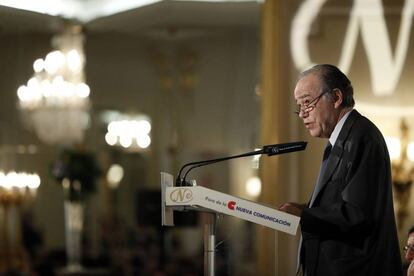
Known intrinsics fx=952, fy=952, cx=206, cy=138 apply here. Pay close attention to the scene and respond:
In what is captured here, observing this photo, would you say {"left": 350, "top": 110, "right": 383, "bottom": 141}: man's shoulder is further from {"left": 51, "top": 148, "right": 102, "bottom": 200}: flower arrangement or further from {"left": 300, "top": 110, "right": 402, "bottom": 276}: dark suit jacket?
{"left": 51, "top": 148, "right": 102, "bottom": 200}: flower arrangement

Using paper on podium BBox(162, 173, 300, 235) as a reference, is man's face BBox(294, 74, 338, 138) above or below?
above

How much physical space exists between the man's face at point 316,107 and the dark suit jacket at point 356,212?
7 centimetres

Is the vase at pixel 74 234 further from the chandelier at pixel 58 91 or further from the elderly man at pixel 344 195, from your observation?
the elderly man at pixel 344 195

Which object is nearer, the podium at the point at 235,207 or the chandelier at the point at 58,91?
the podium at the point at 235,207

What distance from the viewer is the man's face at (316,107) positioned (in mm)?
2766

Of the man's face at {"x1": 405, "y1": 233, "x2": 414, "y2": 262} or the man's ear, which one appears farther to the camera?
the man's face at {"x1": 405, "y1": 233, "x2": 414, "y2": 262}

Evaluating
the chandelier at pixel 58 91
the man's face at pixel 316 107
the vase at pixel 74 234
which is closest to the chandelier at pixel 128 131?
the chandelier at pixel 58 91

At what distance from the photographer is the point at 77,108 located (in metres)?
12.9

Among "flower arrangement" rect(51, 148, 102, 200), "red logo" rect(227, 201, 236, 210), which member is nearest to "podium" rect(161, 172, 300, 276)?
"red logo" rect(227, 201, 236, 210)

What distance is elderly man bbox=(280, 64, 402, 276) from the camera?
2.63 metres

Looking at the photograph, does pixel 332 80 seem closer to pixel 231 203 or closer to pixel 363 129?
pixel 363 129

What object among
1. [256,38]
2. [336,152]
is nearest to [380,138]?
[336,152]

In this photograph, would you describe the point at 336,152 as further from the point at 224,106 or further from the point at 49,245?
the point at 49,245

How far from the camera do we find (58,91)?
12.3 m
